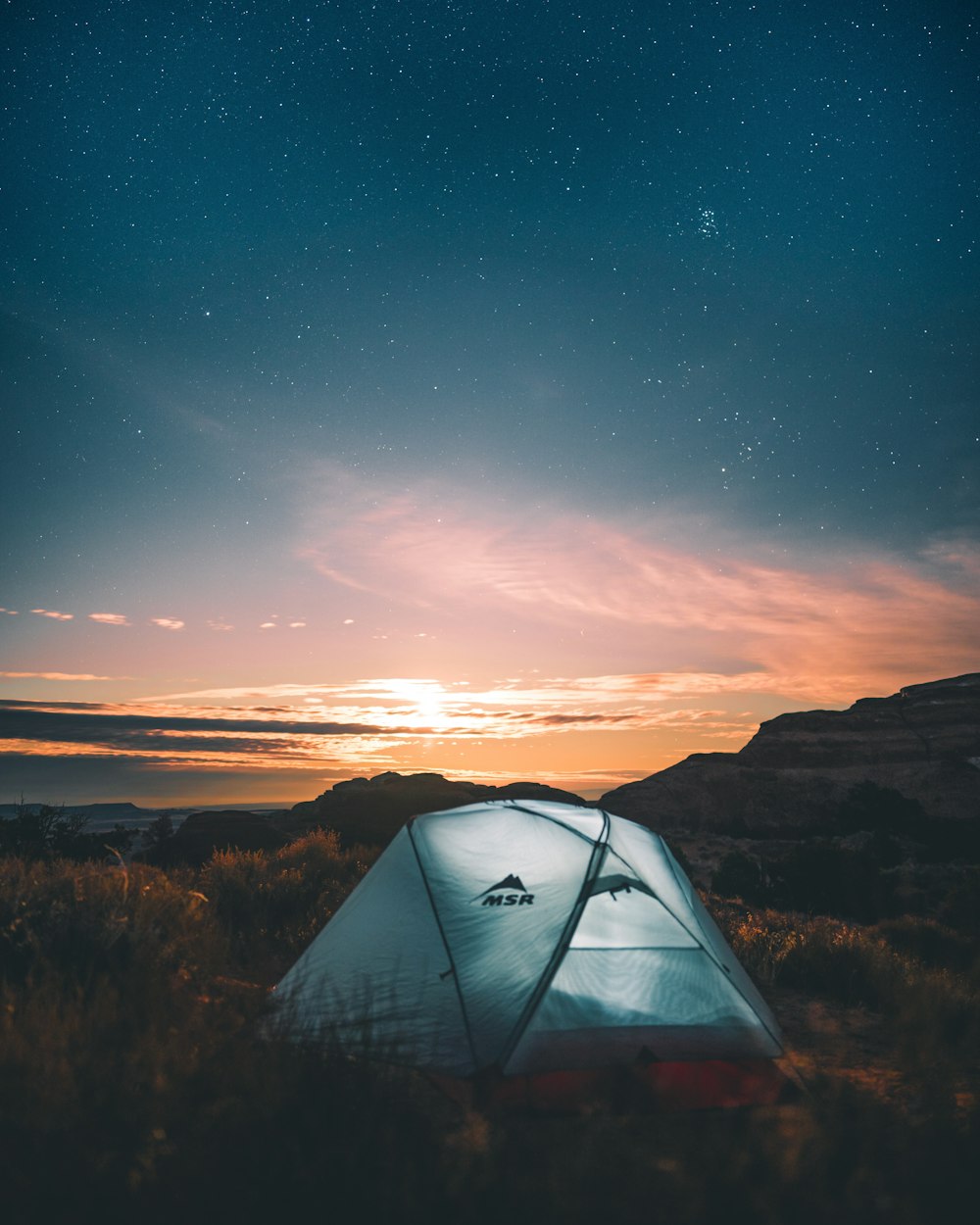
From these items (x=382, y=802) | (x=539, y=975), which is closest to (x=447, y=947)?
(x=539, y=975)

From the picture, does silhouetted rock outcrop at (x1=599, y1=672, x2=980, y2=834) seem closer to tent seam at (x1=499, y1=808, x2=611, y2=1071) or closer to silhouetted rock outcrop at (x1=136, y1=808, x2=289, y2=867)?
silhouetted rock outcrop at (x1=136, y1=808, x2=289, y2=867)

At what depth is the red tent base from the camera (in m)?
5.68

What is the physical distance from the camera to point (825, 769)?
4938cm

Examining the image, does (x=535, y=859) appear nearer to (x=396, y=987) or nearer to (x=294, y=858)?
(x=396, y=987)

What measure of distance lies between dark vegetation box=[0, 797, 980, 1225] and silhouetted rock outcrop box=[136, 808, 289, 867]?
13.4 metres

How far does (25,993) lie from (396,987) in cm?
308

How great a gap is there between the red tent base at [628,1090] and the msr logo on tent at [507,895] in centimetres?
151

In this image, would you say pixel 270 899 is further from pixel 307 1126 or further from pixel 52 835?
pixel 52 835

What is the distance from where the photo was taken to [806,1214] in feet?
13.6

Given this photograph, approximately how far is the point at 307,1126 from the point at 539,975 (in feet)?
7.99

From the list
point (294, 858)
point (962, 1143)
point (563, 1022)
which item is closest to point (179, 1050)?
point (563, 1022)

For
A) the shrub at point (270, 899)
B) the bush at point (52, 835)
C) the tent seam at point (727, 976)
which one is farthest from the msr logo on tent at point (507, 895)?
the bush at point (52, 835)

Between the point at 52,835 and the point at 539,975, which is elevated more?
the point at 539,975

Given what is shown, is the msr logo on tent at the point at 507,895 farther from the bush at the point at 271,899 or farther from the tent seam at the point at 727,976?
the bush at the point at 271,899
